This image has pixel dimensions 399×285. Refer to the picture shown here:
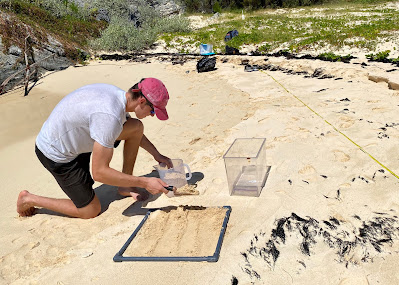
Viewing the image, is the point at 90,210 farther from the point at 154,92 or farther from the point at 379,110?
the point at 379,110

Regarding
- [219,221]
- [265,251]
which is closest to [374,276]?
[265,251]

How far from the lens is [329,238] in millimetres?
1966

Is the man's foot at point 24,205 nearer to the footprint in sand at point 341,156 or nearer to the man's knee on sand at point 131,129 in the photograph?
Result: the man's knee on sand at point 131,129

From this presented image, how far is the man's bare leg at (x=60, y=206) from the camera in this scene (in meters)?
2.60

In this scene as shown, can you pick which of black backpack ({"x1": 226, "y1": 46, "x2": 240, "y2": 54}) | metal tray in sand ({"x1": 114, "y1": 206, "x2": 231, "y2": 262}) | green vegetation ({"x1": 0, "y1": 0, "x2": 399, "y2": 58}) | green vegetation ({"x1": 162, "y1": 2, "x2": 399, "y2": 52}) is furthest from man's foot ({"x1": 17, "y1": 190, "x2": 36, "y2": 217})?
black backpack ({"x1": 226, "y1": 46, "x2": 240, "y2": 54})

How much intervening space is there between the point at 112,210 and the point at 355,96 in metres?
3.19

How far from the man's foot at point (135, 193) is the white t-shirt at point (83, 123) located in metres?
0.55

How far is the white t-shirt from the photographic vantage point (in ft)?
6.83

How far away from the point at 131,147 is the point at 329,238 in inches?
62.6

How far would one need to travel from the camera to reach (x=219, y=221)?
231 cm

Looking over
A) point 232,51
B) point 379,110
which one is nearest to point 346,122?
point 379,110

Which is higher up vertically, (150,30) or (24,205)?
(150,30)

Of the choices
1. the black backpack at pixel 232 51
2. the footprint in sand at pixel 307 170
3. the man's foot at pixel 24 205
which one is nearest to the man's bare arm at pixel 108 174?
the man's foot at pixel 24 205

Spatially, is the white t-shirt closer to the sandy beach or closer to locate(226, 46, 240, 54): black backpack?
the sandy beach
